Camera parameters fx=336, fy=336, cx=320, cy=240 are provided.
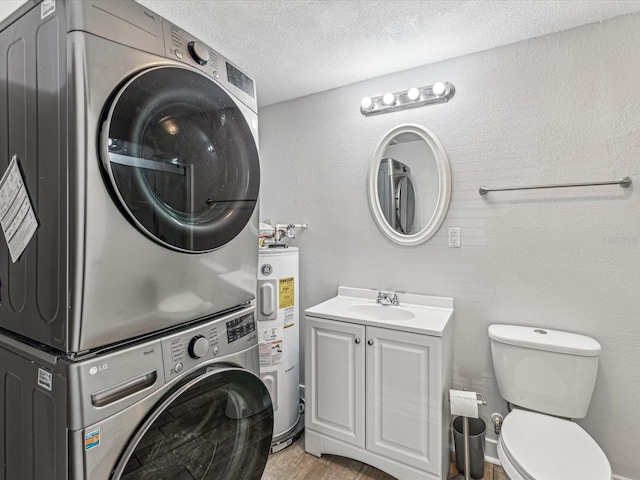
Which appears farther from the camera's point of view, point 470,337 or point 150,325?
point 470,337

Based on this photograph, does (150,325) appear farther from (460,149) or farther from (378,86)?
(378,86)

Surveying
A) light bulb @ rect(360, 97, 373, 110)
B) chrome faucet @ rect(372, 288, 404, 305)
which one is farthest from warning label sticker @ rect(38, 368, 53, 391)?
light bulb @ rect(360, 97, 373, 110)

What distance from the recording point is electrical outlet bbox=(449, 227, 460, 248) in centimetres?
199

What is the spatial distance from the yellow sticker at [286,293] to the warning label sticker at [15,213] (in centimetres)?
135

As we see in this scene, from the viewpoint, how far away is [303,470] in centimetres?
186

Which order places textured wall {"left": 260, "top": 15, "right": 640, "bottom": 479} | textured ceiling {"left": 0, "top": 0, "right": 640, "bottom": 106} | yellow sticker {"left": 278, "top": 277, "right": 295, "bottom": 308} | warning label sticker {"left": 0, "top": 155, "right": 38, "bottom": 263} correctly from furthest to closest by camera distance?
yellow sticker {"left": 278, "top": 277, "right": 295, "bottom": 308} → textured wall {"left": 260, "top": 15, "right": 640, "bottom": 479} → textured ceiling {"left": 0, "top": 0, "right": 640, "bottom": 106} → warning label sticker {"left": 0, "top": 155, "right": 38, "bottom": 263}

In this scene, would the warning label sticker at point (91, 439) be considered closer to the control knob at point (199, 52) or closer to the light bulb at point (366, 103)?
the control knob at point (199, 52)

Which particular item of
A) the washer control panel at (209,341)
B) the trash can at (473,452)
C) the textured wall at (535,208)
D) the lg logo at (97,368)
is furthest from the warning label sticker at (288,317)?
the lg logo at (97,368)

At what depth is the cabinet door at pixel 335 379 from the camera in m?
1.83

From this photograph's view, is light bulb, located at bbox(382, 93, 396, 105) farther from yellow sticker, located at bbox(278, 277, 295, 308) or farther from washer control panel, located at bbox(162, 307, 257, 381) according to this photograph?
washer control panel, located at bbox(162, 307, 257, 381)

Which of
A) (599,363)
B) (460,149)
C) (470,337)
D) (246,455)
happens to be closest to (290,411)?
(246,455)

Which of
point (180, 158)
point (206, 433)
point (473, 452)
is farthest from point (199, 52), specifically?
point (473, 452)

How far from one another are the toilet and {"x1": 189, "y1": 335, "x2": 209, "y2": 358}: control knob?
1219 millimetres

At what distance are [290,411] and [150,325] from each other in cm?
156
